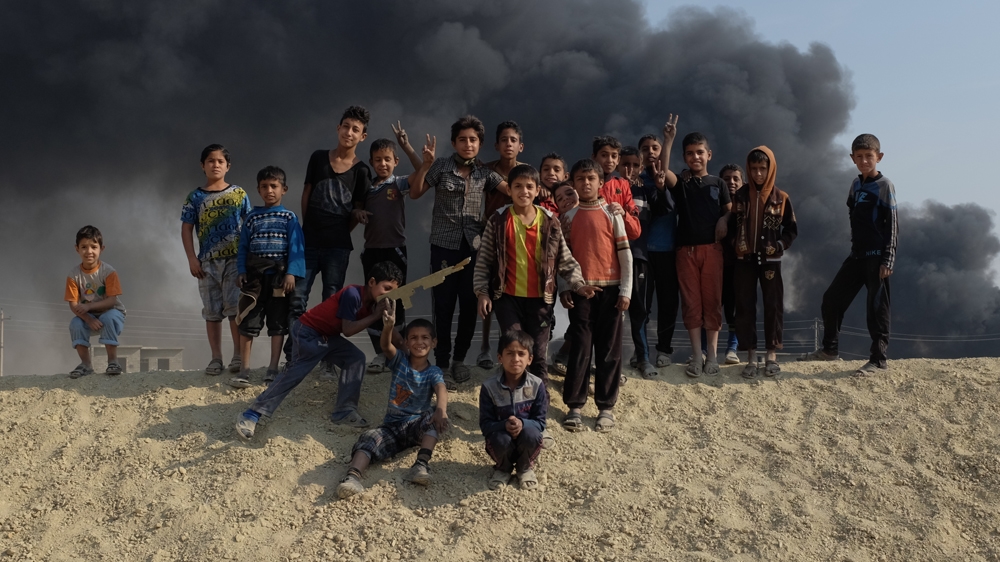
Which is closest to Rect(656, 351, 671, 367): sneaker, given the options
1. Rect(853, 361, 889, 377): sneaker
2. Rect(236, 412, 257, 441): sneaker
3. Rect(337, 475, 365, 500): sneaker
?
Rect(853, 361, 889, 377): sneaker

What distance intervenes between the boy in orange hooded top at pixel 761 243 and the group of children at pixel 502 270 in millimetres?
17

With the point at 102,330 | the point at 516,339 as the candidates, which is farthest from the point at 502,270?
the point at 102,330

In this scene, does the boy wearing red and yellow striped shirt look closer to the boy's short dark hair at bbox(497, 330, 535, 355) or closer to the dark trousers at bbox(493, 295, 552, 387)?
the dark trousers at bbox(493, 295, 552, 387)

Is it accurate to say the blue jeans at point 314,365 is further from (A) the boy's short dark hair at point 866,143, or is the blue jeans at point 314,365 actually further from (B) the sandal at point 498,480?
(A) the boy's short dark hair at point 866,143

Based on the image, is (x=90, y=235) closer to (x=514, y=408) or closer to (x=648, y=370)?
(x=514, y=408)

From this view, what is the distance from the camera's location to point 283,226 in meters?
6.13

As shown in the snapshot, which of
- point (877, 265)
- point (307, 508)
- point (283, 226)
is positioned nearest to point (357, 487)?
point (307, 508)

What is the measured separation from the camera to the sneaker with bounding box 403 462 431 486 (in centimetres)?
496

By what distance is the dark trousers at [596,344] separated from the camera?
18.7ft

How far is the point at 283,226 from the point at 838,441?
4.83 metres

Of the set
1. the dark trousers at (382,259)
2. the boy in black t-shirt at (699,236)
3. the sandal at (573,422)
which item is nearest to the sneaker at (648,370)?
the boy in black t-shirt at (699,236)

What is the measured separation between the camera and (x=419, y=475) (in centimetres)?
496

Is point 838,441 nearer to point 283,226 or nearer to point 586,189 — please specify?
point 586,189

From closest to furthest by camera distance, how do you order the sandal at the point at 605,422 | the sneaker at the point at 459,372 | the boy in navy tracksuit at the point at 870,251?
the sandal at the point at 605,422, the sneaker at the point at 459,372, the boy in navy tracksuit at the point at 870,251
